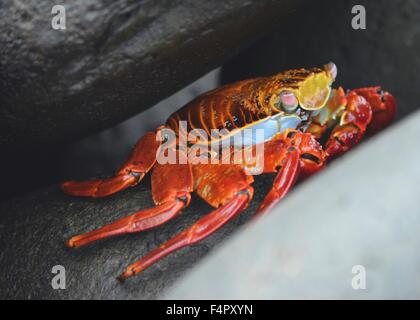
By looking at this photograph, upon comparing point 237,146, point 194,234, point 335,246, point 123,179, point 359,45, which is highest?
point 359,45

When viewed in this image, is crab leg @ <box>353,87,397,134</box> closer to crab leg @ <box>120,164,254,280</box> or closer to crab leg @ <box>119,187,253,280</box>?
crab leg @ <box>120,164,254,280</box>

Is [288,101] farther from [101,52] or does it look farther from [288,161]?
[101,52]

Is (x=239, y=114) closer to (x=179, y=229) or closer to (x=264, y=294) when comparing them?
(x=179, y=229)

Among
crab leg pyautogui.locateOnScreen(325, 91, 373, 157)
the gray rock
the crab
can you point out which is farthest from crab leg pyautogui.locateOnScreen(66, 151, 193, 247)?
the gray rock

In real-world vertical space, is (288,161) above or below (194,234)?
above

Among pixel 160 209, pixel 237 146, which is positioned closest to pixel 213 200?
pixel 160 209

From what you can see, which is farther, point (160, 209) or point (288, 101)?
point (288, 101)

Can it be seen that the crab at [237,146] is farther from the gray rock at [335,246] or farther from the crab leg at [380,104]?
the gray rock at [335,246]
